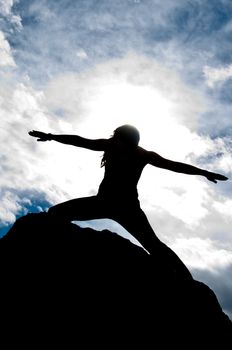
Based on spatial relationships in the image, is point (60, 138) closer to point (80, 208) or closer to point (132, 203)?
point (80, 208)

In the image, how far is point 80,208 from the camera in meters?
5.66

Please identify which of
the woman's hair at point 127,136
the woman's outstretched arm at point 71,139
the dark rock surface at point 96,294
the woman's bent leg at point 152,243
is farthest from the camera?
the woman's hair at point 127,136

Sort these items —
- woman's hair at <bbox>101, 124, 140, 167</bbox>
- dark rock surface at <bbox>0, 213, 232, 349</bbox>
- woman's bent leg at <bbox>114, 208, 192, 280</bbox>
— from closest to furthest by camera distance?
dark rock surface at <bbox>0, 213, 232, 349</bbox> → woman's bent leg at <bbox>114, 208, 192, 280</bbox> → woman's hair at <bbox>101, 124, 140, 167</bbox>

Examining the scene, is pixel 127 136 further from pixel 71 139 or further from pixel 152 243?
pixel 152 243

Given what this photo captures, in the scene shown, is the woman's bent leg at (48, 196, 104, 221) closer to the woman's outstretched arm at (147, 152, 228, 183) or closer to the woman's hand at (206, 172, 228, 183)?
the woman's outstretched arm at (147, 152, 228, 183)

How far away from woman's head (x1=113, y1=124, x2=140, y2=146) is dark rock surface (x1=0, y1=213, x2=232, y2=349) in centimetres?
178

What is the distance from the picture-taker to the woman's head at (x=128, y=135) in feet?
20.3

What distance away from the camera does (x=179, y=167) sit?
5961 millimetres

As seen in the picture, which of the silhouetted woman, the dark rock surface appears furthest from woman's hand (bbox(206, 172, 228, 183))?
the dark rock surface

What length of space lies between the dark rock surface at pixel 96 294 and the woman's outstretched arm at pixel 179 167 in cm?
159

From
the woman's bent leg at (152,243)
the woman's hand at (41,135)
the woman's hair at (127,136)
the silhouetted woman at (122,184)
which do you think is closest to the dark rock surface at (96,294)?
the woman's bent leg at (152,243)

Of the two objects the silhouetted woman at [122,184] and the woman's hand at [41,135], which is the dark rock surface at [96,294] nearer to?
the silhouetted woman at [122,184]

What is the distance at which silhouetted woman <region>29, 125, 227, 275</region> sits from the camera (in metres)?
5.67

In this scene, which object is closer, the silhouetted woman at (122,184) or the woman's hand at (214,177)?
the silhouetted woman at (122,184)
